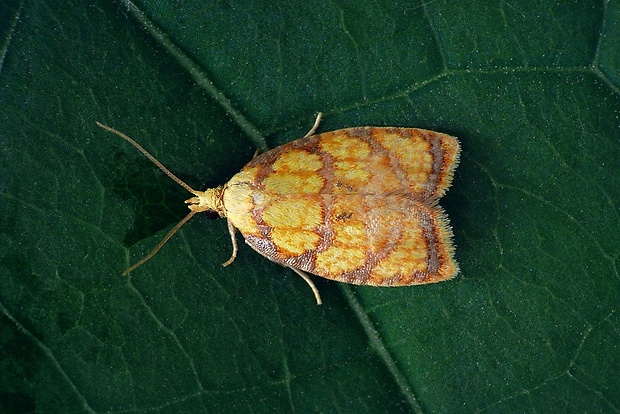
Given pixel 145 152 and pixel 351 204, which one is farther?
pixel 351 204

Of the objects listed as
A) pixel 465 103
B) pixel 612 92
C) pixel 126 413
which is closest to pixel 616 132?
pixel 612 92

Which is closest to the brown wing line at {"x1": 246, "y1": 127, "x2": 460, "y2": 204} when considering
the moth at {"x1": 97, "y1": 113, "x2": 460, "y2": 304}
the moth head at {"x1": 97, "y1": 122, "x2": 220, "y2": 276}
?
the moth at {"x1": 97, "y1": 113, "x2": 460, "y2": 304}

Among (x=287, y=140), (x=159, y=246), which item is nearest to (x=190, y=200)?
(x=159, y=246)

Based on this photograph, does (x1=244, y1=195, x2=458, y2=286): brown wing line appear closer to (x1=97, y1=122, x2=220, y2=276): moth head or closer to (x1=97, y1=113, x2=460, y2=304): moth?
(x1=97, y1=113, x2=460, y2=304): moth

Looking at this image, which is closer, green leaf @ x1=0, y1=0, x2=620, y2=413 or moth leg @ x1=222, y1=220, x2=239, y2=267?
green leaf @ x1=0, y1=0, x2=620, y2=413

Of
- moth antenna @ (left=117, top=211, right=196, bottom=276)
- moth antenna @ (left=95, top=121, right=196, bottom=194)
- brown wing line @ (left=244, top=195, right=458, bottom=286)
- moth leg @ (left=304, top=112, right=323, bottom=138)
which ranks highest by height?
moth antenna @ (left=95, top=121, right=196, bottom=194)

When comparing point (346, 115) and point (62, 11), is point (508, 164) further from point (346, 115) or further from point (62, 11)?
point (62, 11)

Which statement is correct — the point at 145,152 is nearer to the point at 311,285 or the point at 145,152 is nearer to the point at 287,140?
the point at 287,140

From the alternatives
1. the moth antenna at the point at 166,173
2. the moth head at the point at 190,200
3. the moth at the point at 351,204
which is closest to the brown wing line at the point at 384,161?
the moth at the point at 351,204
